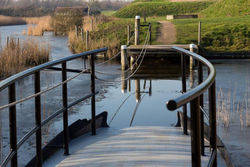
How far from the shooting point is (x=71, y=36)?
85.0ft

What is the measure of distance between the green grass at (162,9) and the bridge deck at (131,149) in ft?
174

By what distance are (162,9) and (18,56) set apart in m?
45.7

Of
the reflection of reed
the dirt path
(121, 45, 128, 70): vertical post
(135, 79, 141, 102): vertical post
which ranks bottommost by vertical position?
(135, 79, 141, 102): vertical post

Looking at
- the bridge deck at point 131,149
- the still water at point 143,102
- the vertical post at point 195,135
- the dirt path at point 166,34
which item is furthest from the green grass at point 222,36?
the vertical post at point 195,135

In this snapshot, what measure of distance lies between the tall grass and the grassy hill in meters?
26.8

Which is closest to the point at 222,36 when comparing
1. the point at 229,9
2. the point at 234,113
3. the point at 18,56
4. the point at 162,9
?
the point at 18,56

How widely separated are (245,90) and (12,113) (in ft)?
30.7

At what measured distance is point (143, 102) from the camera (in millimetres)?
10734

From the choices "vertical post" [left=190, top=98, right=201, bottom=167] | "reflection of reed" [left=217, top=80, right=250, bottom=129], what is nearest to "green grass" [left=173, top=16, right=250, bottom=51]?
"reflection of reed" [left=217, top=80, right=250, bottom=129]

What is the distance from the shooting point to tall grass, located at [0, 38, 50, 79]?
14.1 metres

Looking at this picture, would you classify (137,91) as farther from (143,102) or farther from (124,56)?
(124,56)

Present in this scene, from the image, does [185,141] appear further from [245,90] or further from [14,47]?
[14,47]

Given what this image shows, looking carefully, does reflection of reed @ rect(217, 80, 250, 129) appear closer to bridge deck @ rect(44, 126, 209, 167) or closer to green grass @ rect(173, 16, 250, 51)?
bridge deck @ rect(44, 126, 209, 167)

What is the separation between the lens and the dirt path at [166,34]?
2416 centimetres
